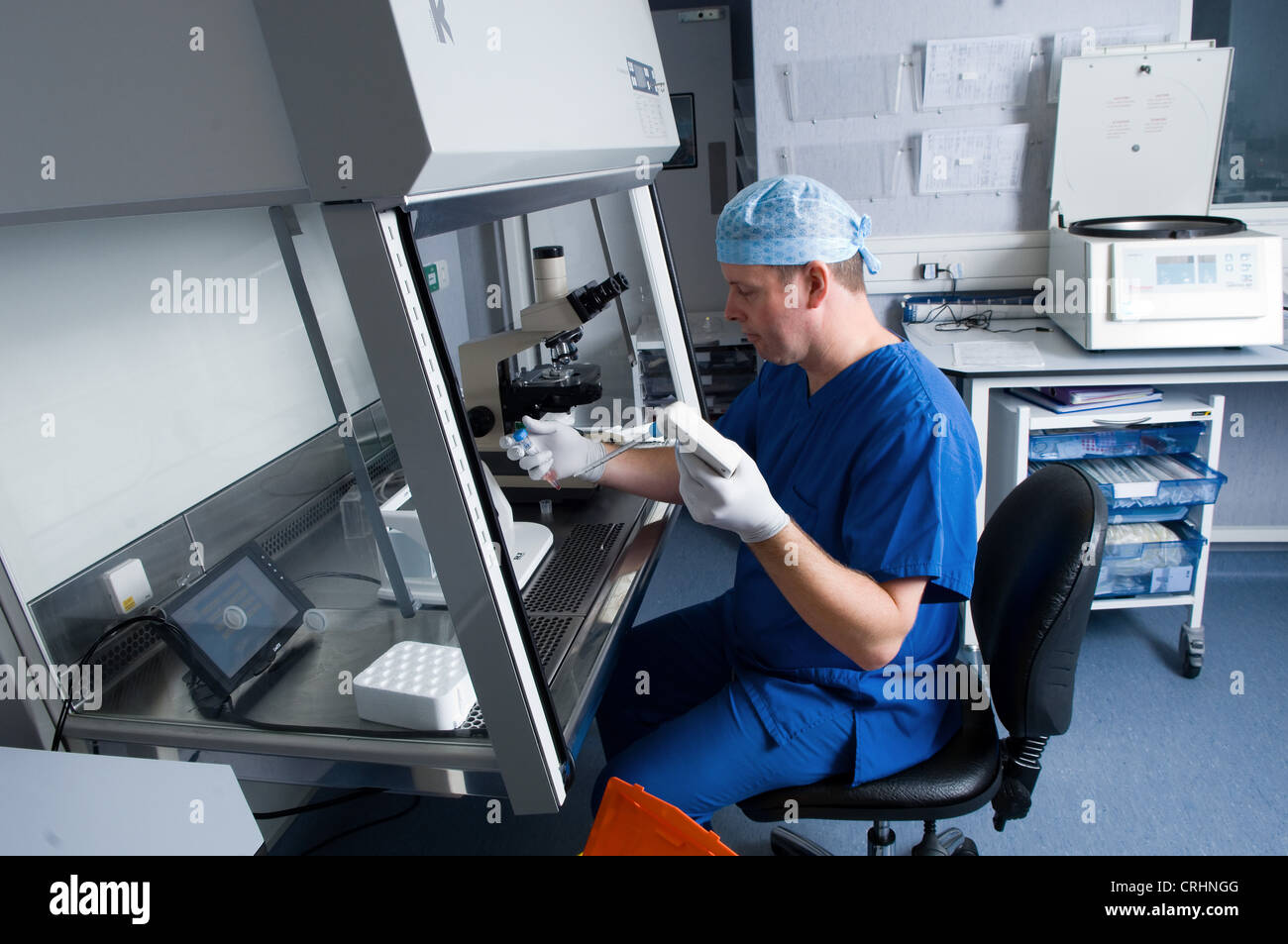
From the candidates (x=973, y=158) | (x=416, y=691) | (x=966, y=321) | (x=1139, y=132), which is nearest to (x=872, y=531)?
(x=416, y=691)

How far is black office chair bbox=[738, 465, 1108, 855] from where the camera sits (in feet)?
4.05

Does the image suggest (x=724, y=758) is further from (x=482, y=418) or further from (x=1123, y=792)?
(x=1123, y=792)

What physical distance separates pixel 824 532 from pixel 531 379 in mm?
676

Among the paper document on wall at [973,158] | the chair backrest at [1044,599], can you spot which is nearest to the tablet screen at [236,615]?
the chair backrest at [1044,599]

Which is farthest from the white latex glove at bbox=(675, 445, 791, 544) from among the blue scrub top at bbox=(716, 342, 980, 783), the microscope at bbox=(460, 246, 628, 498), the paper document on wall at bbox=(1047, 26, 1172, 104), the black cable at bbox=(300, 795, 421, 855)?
the paper document on wall at bbox=(1047, 26, 1172, 104)

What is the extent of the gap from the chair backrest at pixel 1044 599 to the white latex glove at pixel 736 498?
1.33 feet

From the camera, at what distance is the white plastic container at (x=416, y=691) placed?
40.7 inches

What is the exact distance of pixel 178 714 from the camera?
1118 millimetres

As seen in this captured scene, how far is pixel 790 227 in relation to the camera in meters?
1.29

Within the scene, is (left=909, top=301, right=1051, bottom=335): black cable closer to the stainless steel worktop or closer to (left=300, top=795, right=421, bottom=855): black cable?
the stainless steel worktop

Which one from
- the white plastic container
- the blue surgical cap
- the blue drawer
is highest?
the blue surgical cap

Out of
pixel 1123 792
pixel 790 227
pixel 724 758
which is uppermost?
pixel 790 227

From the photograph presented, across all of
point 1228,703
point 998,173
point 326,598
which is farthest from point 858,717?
point 998,173

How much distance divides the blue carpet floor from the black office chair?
61cm
